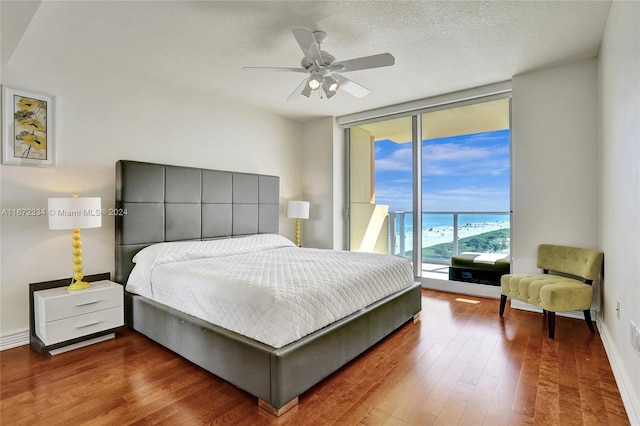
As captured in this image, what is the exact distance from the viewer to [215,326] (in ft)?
6.75

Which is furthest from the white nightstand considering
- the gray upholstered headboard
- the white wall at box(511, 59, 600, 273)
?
the white wall at box(511, 59, 600, 273)

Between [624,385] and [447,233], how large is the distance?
2.78 metres

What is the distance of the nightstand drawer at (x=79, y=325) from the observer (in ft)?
7.80

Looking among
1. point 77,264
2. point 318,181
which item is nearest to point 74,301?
point 77,264

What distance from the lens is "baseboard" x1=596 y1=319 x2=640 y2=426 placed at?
1.60m

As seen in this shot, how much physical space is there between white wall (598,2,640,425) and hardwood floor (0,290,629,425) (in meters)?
0.17

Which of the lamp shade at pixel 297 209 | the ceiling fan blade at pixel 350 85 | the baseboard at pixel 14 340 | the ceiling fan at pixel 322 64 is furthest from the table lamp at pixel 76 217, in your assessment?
the lamp shade at pixel 297 209

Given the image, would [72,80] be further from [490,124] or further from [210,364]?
[490,124]

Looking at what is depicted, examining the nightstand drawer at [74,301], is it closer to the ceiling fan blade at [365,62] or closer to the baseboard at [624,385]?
the ceiling fan blade at [365,62]

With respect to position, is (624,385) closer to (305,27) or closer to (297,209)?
(305,27)

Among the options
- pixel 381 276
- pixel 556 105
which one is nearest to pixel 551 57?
pixel 556 105

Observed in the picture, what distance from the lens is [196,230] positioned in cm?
360

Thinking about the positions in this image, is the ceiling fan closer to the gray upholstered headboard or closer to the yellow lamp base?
the gray upholstered headboard

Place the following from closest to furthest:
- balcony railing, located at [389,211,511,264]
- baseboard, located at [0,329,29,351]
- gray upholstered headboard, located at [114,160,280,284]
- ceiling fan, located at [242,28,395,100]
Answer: ceiling fan, located at [242,28,395,100] < baseboard, located at [0,329,29,351] < gray upholstered headboard, located at [114,160,280,284] < balcony railing, located at [389,211,511,264]
